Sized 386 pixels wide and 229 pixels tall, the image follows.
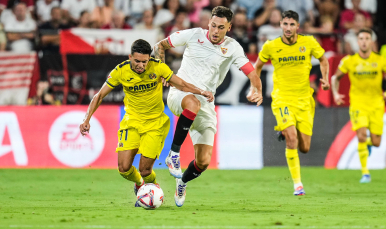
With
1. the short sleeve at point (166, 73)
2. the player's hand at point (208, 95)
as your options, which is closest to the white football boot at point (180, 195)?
the player's hand at point (208, 95)

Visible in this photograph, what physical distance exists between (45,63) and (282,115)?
6174mm

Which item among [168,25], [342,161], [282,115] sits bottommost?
[342,161]

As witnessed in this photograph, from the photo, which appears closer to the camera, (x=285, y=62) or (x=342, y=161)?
(x=285, y=62)

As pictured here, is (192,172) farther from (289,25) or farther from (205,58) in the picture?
(289,25)

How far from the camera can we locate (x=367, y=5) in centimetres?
1600

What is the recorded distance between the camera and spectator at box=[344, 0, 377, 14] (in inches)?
627

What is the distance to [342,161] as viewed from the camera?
12633 mm

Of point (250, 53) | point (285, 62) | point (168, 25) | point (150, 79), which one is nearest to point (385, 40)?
point (250, 53)

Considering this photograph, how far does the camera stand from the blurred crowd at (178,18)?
44.4 feet

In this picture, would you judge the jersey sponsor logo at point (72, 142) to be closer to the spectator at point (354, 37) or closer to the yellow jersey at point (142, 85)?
the yellow jersey at point (142, 85)

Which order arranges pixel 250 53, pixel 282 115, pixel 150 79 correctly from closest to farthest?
pixel 150 79
pixel 282 115
pixel 250 53

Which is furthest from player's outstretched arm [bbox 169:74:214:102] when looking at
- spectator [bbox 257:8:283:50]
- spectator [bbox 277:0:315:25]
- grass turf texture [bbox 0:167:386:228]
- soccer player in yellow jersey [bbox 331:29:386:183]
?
spectator [bbox 277:0:315:25]

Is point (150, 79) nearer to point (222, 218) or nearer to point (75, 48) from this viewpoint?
point (222, 218)

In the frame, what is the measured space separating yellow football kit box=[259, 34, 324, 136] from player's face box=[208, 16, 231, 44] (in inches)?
68.5
